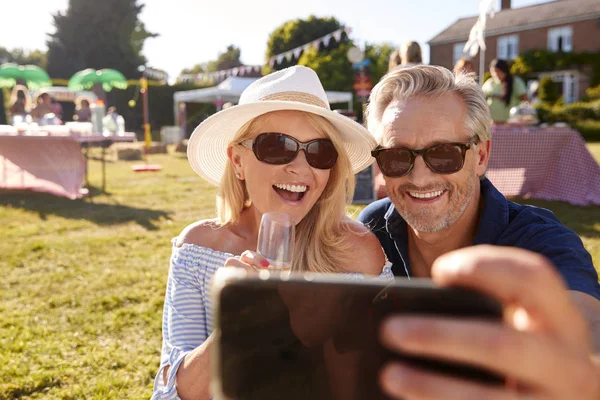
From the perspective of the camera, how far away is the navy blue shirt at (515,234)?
1515mm

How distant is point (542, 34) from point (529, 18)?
1976 millimetres

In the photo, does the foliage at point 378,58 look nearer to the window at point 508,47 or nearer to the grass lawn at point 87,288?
the window at point 508,47

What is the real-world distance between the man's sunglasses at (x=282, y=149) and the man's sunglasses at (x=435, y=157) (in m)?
0.31

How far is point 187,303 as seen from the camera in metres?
1.79

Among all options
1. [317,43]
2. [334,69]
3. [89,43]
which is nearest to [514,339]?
[317,43]

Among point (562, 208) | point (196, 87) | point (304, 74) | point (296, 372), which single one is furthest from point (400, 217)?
point (196, 87)

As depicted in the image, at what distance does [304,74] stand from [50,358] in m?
2.51

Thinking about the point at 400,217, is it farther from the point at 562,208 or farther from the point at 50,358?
the point at 562,208

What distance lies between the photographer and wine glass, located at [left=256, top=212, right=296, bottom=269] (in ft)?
4.72

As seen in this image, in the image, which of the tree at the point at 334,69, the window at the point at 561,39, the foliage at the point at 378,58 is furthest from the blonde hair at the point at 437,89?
the window at the point at 561,39

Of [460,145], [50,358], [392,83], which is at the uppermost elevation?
[392,83]

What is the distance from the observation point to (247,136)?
6.56 ft

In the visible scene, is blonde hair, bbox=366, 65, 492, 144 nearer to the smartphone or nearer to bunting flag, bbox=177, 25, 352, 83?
the smartphone

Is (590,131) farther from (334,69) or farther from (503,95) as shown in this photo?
(503,95)
